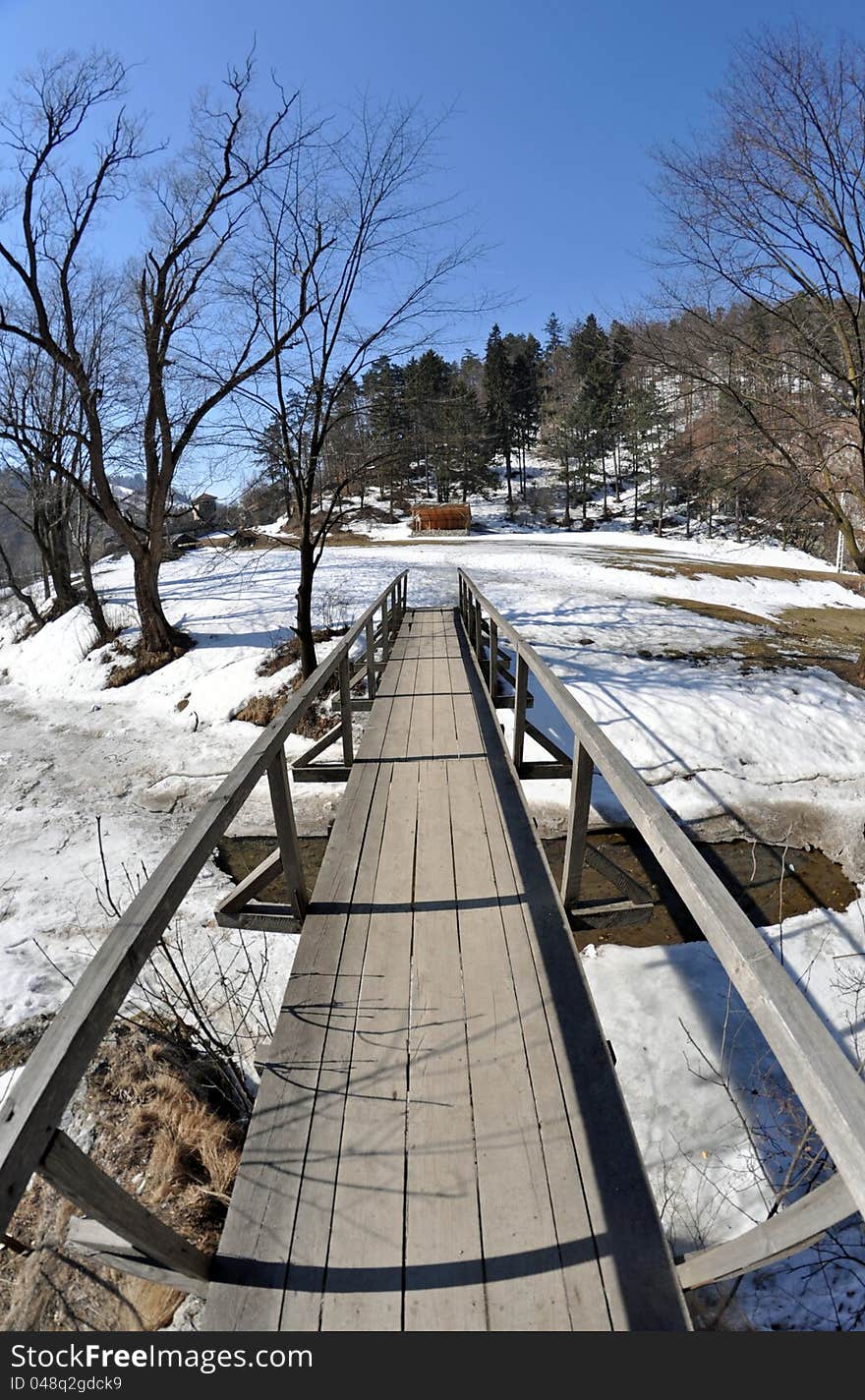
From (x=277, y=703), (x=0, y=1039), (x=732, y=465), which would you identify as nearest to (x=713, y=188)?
(x=732, y=465)

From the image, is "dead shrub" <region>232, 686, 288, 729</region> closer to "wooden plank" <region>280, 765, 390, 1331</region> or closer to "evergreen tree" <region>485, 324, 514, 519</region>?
"wooden plank" <region>280, 765, 390, 1331</region>

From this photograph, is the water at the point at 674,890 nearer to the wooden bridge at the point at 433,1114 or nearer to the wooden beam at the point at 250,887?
the wooden beam at the point at 250,887

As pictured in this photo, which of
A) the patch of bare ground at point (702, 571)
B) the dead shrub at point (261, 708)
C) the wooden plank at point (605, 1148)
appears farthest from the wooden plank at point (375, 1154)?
the patch of bare ground at point (702, 571)

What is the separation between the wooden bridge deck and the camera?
5.53ft

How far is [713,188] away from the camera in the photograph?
8977mm

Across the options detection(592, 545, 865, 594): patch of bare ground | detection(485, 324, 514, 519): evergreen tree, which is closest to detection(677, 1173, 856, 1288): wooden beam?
detection(592, 545, 865, 594): patch of bare ground

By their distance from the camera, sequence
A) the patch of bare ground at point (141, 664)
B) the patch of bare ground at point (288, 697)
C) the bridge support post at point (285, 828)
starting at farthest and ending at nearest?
the patch of bare ground at point (141, 664), the patch of bare ground at point (288, 697), the bridge support post at point (285, 828)

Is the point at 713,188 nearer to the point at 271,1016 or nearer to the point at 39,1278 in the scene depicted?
the point at 271,1016

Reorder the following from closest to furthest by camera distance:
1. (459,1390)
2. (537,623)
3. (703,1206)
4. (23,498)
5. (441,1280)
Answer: (459,1390)
(441,1280)
(703,1206)
(537,623)
(23,498)

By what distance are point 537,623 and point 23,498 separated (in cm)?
1740

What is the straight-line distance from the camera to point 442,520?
40906 mm

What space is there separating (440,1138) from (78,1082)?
4.51ft

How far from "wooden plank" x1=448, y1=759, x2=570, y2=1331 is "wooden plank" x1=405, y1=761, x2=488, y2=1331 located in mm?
38

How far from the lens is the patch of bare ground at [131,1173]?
305 cm
